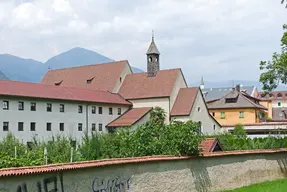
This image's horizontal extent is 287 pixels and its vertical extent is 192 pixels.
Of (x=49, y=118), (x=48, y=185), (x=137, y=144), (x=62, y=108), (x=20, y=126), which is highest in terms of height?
(x=62, y=108)

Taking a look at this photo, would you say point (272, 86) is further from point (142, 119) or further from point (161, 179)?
point (142, 119)

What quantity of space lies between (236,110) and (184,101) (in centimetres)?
1790

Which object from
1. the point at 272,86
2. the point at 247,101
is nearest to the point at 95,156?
the point at 272,86

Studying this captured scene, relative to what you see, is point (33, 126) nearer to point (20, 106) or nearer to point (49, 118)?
point (49, 118)

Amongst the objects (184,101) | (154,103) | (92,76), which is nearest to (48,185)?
(154,103)

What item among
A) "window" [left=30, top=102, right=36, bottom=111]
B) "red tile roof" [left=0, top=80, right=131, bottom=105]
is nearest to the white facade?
"window" [left=30, top=102, right=36, bottom=111]

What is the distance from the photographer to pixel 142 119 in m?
57.8

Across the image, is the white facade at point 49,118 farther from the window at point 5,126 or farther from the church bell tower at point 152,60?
the church bell tower at point 152,60

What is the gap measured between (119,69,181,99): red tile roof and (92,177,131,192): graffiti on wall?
151 ft

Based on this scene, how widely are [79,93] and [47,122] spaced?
8.12m

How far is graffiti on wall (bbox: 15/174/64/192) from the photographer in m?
11.3

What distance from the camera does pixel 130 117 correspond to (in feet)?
191

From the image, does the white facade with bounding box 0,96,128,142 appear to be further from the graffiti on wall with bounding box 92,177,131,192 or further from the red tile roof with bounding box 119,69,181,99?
the graffiti on wall with bounding box 92,177,131,192

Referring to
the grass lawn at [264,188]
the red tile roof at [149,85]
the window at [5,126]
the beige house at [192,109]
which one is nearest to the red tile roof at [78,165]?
the grass lawn at [264,188]
